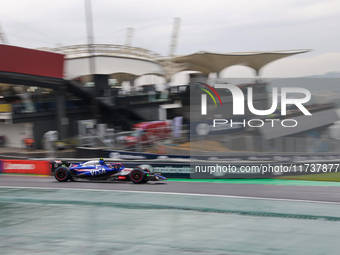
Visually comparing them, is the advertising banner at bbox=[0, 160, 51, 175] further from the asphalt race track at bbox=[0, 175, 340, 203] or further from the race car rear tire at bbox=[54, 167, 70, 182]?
the race car rear tire at bbox=[54, 167, 70, 182]

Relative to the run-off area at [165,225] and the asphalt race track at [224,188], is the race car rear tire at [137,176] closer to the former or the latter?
the asphalt race track at [224,188]

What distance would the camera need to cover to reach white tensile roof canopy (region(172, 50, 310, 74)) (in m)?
38.1

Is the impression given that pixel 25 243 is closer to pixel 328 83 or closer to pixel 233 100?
pixel 233 100

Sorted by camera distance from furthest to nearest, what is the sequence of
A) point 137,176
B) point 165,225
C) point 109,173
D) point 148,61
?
point 148,61, point 109,173, point 137,176, point 165,225

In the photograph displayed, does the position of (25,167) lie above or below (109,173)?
below

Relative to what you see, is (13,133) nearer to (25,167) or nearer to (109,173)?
(25,167)

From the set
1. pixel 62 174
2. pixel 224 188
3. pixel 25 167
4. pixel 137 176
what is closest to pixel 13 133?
pixel 25 167

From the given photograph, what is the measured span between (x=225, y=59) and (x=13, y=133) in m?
23.6

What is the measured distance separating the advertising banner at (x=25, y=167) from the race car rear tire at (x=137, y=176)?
6230mm

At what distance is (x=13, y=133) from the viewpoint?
26.7m

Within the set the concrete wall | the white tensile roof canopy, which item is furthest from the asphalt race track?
the white tensile roof canopy

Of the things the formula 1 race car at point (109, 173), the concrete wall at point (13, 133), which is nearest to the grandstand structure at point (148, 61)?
the concrete wall at point (13, 133)

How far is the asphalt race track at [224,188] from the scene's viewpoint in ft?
32.8

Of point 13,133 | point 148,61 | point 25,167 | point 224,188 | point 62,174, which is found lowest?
point 224,188
